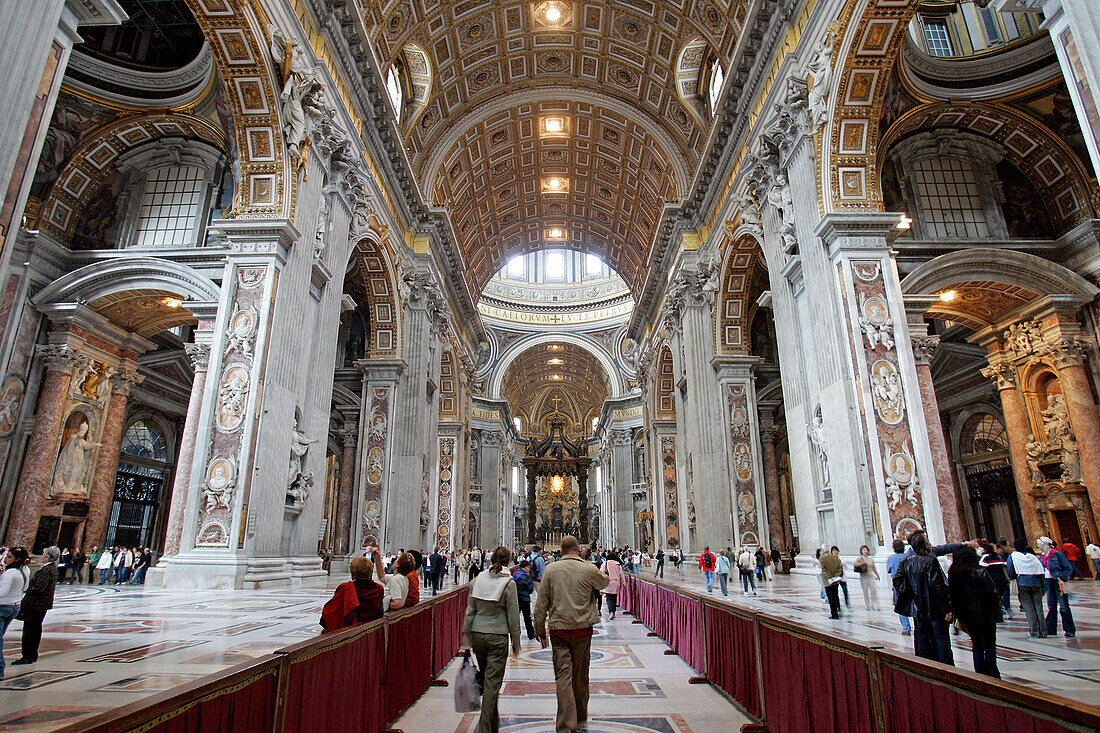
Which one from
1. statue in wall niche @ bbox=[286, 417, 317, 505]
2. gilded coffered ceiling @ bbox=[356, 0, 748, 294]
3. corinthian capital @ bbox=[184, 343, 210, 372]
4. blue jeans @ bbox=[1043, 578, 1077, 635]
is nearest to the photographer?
blue jeans @ bbox=[1043, 578, 1077, 635]

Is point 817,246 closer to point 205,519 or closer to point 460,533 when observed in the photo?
point 205,519

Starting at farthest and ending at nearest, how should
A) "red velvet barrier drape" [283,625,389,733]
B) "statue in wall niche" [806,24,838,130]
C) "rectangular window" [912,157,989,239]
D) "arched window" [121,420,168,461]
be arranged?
1. "arched window" [121,420,168,461]
2. "rectangular window" [912,157,989,239]
3. "statue in wall niche" [806,24,838,130]
4. "red velvet barrier drape" [283,625,389,733]

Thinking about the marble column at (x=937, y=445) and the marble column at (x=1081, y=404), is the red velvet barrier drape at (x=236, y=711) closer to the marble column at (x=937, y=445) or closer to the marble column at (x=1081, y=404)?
the marble column at (x=937, y=445)

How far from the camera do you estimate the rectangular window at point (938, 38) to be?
1349 centimetres

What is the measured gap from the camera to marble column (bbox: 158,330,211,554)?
33.8 feet

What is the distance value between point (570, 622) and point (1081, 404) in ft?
46.9

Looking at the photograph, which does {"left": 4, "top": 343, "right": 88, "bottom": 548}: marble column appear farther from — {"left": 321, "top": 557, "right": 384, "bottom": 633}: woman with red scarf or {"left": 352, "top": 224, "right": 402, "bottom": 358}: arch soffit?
{"left": 321, "top": 557, "right": 384, "bottom": 633}: woman with red scarf

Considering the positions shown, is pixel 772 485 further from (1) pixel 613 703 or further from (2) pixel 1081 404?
(1) pixel 613 703

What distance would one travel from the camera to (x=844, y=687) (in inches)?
108

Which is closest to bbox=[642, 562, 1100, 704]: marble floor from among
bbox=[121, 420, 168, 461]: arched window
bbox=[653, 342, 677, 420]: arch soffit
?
bbox=[653, 342, 677, 420]: arch soffit

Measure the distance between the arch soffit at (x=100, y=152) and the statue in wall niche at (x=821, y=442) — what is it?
1333 cm

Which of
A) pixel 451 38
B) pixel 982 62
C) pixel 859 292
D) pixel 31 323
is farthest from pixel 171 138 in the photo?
pixel 982 62

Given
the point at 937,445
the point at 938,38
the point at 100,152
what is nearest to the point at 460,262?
the point at 100,152

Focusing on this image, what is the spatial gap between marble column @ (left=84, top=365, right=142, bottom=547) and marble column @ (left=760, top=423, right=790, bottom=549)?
17394 millimetres
